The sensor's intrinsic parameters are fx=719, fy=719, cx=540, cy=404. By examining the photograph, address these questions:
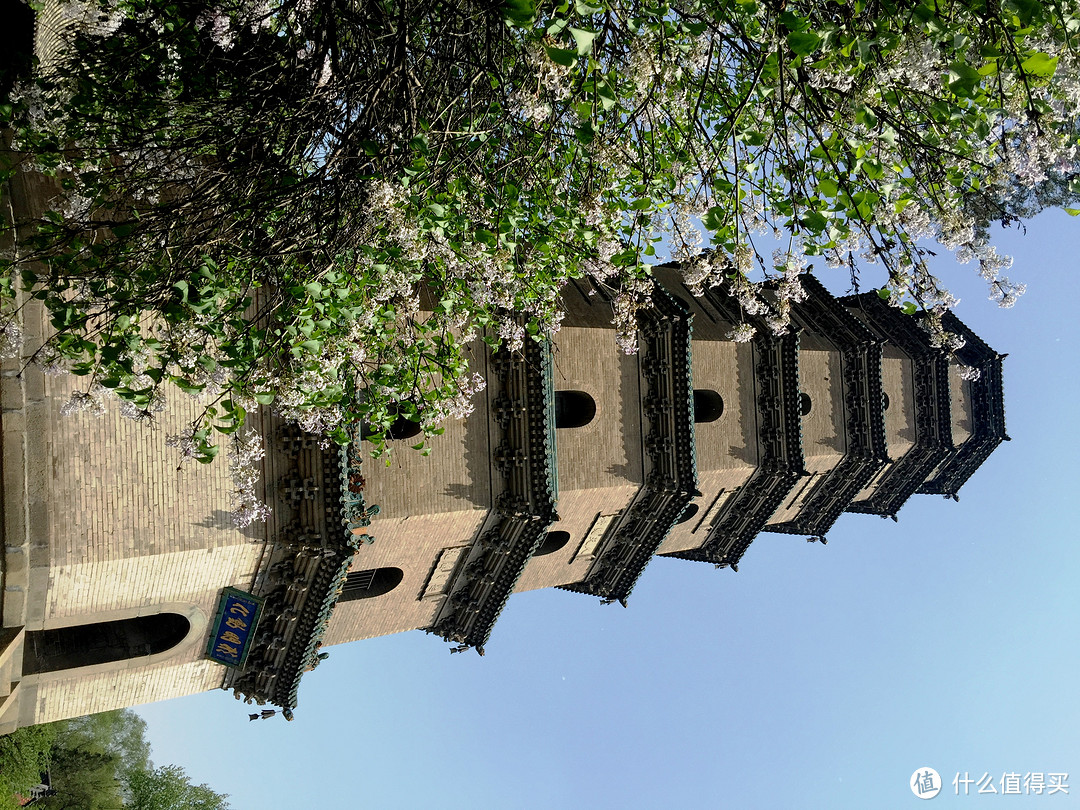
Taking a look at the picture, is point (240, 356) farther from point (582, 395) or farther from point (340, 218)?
point (582, 395)

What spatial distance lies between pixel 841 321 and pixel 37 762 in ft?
144

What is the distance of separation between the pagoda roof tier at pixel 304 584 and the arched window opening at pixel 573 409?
18.6ft

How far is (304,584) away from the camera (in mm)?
15289

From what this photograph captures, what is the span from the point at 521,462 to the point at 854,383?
547 inches

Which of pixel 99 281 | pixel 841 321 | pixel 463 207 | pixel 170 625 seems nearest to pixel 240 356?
pixel 99 281

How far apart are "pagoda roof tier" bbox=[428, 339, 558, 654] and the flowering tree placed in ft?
15.2

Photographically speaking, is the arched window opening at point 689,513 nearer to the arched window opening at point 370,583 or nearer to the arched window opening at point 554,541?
the arched window opening at point 554,541

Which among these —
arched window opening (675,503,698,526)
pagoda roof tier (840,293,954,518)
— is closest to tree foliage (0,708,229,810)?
arched window opening (675,503,698,526)

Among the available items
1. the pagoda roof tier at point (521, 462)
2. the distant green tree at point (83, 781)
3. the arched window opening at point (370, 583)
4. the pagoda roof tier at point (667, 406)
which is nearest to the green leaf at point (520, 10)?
the pagoda roof tier at point (521, 462)

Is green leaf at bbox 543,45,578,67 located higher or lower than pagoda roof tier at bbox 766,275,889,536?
higher

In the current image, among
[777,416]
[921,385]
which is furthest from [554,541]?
[921,385]

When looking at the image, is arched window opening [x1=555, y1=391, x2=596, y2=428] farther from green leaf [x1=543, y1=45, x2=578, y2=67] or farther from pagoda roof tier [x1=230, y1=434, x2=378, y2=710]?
green leaf [x1=543, y1=45, x2=578, y2=67]

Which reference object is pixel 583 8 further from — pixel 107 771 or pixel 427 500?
pixel 107 771

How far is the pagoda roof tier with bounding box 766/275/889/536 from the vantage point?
2475cm
